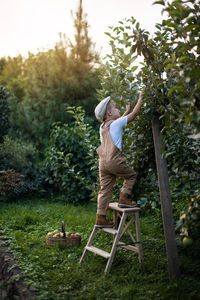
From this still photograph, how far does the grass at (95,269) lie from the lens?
10.0ft

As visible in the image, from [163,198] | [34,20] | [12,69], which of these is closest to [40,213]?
[163,198]

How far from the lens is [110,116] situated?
12.7 feet

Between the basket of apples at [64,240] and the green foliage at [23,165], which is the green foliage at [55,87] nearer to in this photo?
the green foliage at [23,165]

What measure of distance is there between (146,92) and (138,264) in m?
1.91

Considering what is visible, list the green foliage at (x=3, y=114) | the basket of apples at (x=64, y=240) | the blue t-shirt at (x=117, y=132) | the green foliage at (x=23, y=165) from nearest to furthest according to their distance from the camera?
the blue t-shirt at (x=117, y=132) → the basket of apples at (x=64, y=240) → the green foliage at (x=23, y=165) → the green foliage at (x=3, y=114)

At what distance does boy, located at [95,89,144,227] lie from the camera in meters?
3.65

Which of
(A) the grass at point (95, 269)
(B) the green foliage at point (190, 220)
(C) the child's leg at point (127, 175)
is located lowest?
(A) the grass at point (95, 269)

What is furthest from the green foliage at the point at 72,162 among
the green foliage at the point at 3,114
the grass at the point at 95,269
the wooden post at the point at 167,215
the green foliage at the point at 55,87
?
the wooden post at the point at 167,215

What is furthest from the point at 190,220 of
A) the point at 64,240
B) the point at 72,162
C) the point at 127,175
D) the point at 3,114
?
the point at 3,114

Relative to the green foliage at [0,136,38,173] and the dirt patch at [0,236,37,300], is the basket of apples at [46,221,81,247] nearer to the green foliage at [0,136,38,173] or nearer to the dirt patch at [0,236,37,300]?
the dirt patch at [0,236,37,300]

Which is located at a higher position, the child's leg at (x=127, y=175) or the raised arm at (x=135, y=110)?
the raised arm at (x=135, y=110)

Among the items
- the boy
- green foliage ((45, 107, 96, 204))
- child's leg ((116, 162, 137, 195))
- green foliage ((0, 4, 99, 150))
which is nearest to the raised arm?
the boy

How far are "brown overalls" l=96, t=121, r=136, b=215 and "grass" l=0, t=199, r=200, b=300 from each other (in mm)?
694

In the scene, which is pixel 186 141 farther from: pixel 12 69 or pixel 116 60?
pixel 12 69
